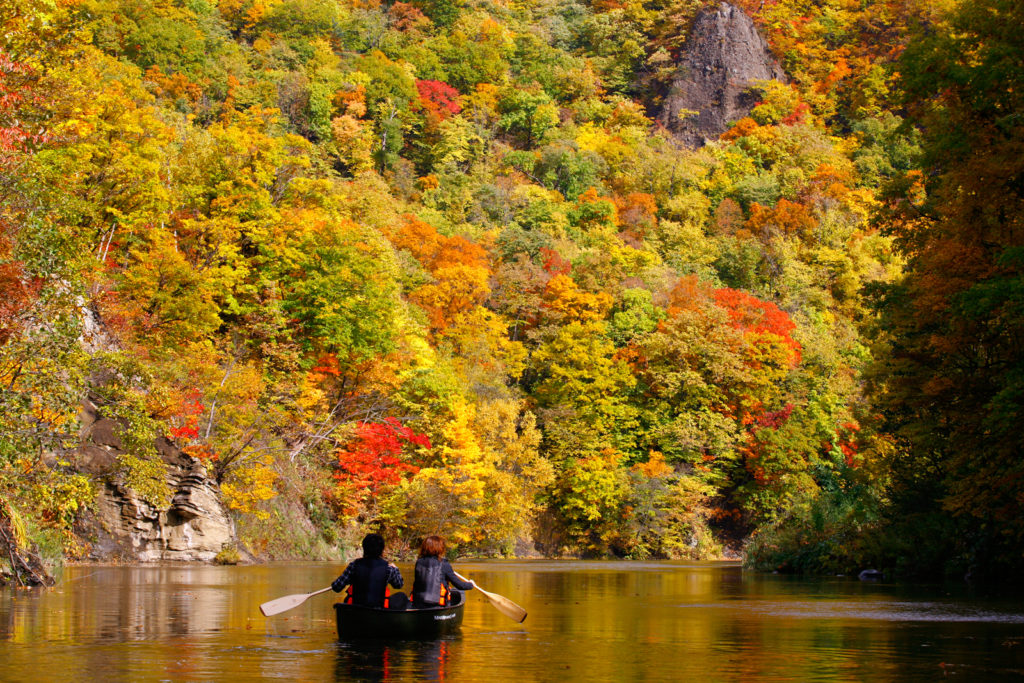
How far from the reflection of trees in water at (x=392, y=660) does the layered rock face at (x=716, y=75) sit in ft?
300

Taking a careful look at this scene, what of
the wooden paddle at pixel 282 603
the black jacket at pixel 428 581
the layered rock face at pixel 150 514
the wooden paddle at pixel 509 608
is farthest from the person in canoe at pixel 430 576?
the layered rock face at pixel 150 514

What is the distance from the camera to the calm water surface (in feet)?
33.0

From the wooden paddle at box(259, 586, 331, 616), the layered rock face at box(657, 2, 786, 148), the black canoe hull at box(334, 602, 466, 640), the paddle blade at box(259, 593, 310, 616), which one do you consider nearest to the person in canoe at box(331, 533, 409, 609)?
the black canoe hull at box(334, 602, 466, 640)

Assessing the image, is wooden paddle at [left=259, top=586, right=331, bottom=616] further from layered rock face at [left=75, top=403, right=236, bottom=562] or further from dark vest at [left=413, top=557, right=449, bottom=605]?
layered rock face at [left=75, top=403, right=236, bottom=562]

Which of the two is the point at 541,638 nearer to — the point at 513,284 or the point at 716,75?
the point at 513,284

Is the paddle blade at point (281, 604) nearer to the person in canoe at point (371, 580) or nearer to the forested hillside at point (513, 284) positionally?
the person in canoe at point (371, 580)

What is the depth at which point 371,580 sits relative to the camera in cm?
1272

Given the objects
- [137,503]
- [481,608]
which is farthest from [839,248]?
[481,608]

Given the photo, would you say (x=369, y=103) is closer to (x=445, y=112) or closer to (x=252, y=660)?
(x=445, y=112)

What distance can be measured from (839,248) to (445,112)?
3765cm

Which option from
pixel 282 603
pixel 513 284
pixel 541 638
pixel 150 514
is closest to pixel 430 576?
pixel 541 638

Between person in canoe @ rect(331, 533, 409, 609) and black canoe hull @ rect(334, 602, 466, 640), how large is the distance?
0.20m

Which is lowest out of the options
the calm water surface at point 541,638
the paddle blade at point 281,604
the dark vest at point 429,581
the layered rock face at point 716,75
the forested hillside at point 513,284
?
the calm water surface at point 541,638

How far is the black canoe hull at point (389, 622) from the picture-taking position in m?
12.5
